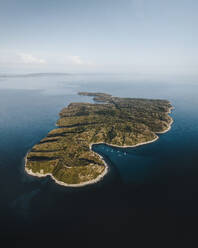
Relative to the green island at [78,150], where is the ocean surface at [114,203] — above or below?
below

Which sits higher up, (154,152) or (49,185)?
(154,152)

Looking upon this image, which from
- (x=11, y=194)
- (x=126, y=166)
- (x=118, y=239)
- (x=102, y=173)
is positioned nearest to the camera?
(x=118, y=239)

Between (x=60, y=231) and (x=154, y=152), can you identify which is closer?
(x=60, y=231)

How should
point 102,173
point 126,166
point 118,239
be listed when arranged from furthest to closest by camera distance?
point 126,166 → point 102,173 → point 118,239

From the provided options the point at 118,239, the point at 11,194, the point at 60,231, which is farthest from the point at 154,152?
the point at 11,194

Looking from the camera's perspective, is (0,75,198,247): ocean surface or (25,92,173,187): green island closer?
(0,75,198,247): ocean surface

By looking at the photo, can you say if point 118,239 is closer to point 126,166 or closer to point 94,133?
point 126,166

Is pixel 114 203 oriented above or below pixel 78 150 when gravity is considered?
below

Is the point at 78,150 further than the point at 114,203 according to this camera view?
Yes

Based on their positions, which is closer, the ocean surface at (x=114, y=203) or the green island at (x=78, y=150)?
the ocean surface at (x=114, y=203)

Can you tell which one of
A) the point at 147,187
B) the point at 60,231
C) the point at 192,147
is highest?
the point at 192,147

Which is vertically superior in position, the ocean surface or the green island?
the green island
